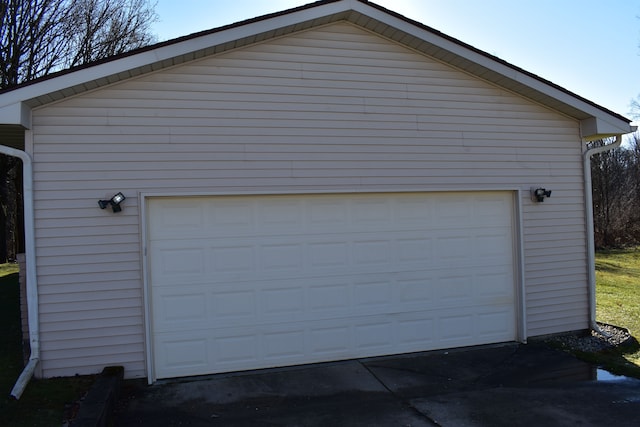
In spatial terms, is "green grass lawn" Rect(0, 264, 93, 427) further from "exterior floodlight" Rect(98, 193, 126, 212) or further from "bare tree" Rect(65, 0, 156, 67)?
"bare tree" Rect(65, 0, 156, 67)

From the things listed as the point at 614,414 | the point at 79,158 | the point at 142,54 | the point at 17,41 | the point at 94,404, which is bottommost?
the point at 614,414

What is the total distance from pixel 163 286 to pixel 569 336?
591 centimetres

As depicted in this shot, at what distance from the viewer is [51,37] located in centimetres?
1570

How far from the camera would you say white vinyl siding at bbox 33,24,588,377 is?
18.9 feet

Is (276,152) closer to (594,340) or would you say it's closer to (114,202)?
(114,202)

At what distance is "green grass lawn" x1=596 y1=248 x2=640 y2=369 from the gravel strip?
0.18 metres

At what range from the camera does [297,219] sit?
6543 millimetres

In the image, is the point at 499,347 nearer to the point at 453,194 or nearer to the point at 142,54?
the point at 453,194

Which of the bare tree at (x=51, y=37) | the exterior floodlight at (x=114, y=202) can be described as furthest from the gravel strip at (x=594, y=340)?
the bare tree at (x=51, y=37)

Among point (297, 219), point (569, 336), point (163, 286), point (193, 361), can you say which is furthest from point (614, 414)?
point (163, 286)

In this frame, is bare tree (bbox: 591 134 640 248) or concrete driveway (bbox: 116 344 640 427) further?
bare tree (bbox: 591 134 640 248)

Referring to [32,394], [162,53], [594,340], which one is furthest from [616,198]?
[32,394]

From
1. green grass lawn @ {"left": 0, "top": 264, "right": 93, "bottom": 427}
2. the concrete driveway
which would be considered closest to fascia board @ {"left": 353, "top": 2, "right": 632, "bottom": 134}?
the concrete driveway

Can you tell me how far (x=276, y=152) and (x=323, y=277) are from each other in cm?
174
